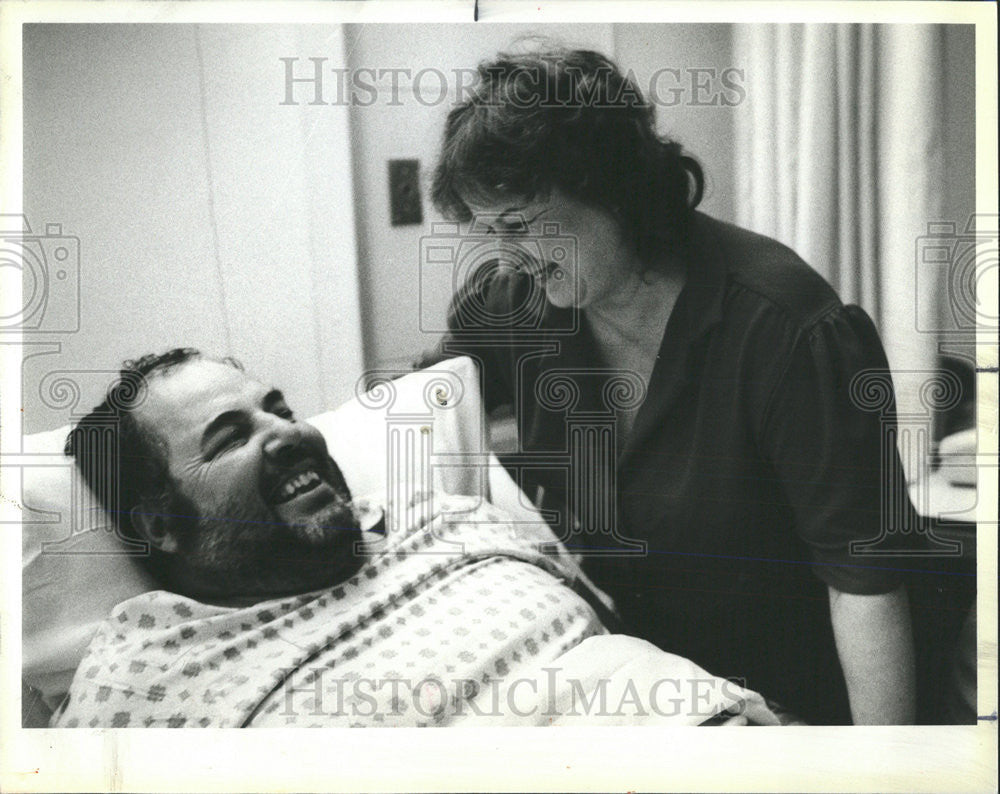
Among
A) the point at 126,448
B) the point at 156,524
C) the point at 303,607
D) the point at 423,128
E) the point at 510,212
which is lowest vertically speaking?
the point at 303,607

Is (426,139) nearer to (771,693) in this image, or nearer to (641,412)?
(641,412)

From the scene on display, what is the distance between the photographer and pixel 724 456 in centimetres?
149

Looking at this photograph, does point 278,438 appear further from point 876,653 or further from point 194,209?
point 876,653

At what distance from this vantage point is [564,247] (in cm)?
150

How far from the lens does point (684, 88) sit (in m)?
1.51

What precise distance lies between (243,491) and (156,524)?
149 millimetres

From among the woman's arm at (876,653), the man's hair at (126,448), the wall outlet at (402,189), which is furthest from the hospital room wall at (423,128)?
the woman's arm at (876,653)

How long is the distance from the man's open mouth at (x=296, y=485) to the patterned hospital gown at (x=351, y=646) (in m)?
0.15

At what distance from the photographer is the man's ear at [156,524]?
1.47 metres

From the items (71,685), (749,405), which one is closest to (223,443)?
(71,685)
